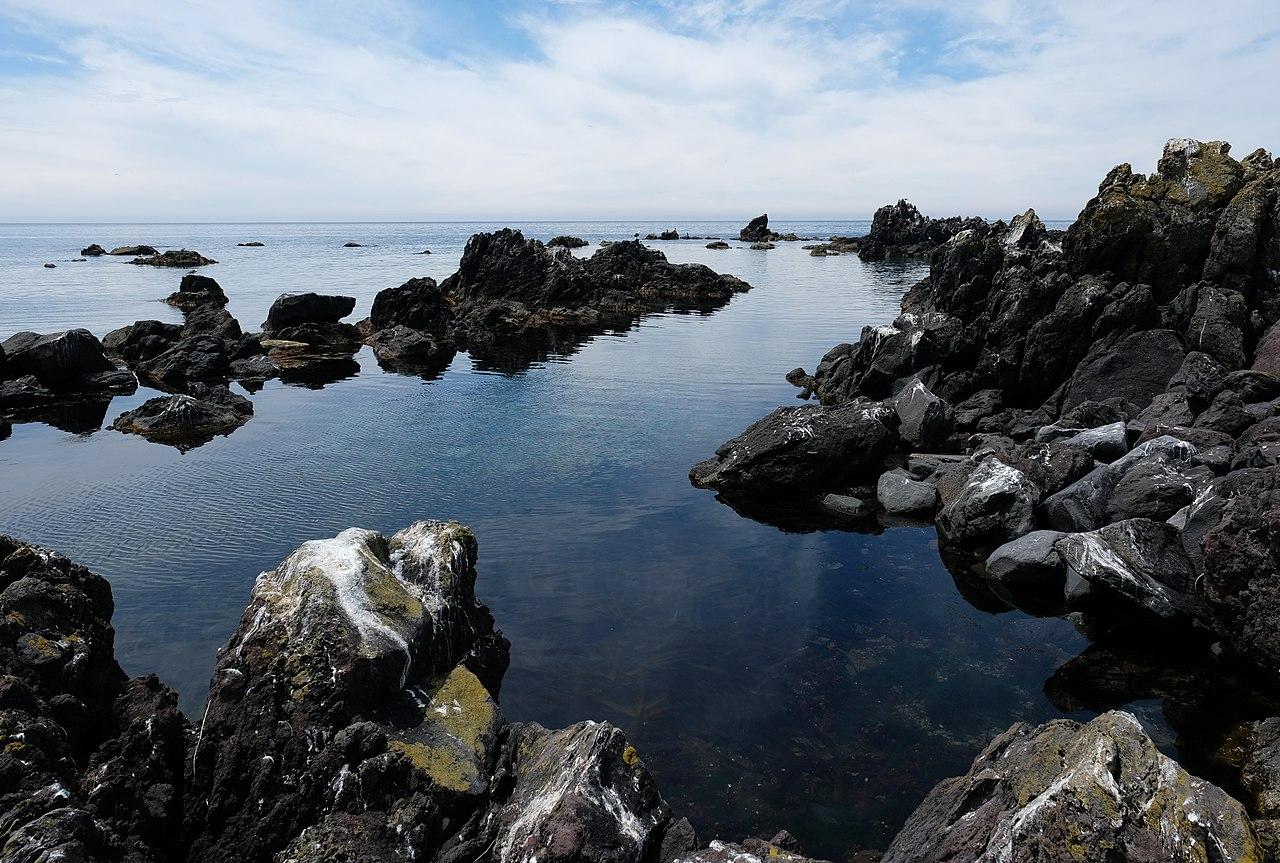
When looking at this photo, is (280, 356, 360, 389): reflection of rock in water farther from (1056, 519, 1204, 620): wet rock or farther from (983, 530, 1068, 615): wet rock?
(1056, 519, 1204, 620): wet rock

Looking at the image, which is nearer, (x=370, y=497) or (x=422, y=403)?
(x=370, y=497)

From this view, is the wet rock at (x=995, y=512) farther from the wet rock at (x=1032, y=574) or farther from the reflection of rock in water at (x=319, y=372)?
the reflection of rock in water at (x=319, y=372)

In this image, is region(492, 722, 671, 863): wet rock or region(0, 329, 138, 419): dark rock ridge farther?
region(0, 329, 138, 419): dark rock ridge

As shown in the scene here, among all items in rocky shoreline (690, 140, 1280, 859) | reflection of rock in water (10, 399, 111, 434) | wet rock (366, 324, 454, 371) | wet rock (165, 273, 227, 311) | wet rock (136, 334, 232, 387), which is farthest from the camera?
wet rock (165, 273, 227, 311)

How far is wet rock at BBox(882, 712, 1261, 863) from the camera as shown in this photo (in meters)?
7.44

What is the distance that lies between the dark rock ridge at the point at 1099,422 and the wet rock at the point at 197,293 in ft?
194

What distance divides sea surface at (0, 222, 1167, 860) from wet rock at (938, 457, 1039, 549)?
1.05 meters

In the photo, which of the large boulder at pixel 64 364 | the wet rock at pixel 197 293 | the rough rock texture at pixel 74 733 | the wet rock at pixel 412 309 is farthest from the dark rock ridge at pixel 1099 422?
the wet rock at pixel 197 293

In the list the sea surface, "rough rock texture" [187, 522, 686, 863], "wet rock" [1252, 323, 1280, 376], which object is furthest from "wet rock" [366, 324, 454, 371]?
"wet rock" [1252, 323, 1280, 376]

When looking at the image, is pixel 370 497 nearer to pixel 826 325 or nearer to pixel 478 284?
pixel 826 325

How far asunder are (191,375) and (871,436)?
38650mm

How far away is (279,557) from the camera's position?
20.2 metres

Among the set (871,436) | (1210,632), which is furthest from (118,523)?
(1210,632)

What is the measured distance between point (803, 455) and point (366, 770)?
732 inches
